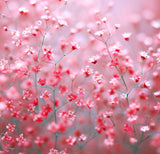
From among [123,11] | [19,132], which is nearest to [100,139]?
[19,132]

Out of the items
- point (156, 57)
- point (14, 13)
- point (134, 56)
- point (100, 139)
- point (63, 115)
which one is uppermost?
point (14, 13)

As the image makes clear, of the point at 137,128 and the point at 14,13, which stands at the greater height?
the point at 14,13

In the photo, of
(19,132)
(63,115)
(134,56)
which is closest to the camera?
(63,115)

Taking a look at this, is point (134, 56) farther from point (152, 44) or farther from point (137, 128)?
point (137, 128)

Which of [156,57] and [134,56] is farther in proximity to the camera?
[134,56]

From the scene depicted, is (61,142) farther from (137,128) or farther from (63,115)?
(137,128)

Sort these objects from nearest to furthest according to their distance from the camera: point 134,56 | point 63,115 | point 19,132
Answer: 1. point 63,115
2. point 19,132
3. point 134,56

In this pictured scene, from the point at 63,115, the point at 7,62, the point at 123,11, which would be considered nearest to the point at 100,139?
the point at 63,115

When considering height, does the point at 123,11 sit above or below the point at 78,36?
above

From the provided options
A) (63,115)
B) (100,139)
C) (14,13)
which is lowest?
(100,139)
